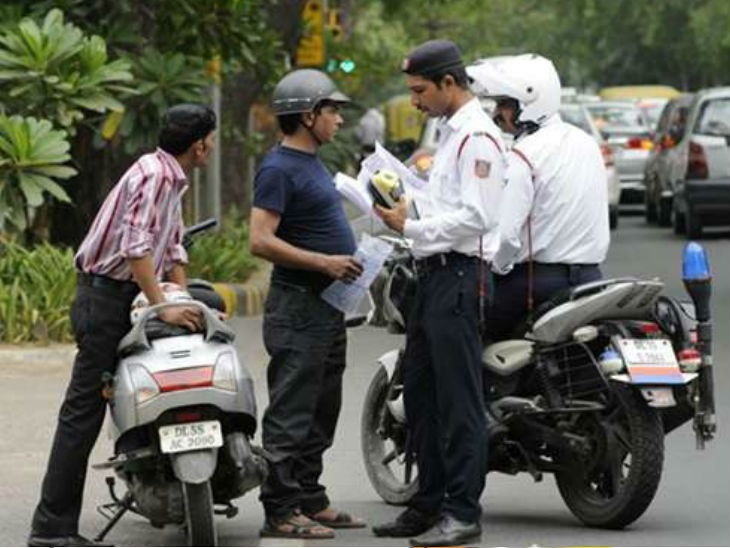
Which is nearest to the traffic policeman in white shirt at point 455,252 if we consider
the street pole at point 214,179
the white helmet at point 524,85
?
the white helmet at point 524,85

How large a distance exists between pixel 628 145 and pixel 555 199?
2610cm

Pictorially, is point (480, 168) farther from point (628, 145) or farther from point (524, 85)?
point (628, 145)

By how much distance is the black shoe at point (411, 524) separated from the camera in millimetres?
9672

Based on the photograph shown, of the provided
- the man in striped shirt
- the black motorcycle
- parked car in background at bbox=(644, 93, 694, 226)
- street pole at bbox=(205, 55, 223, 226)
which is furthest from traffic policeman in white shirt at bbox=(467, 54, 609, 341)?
parked car in background at bbox=(644, 93, 694, 226)

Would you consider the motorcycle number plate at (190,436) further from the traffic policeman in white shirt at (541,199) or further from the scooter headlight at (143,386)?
the traffic policeman in white shirt at (541,199)

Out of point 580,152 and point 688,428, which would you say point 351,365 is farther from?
point 580,152

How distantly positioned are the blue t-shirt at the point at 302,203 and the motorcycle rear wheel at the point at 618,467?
46.6 inches

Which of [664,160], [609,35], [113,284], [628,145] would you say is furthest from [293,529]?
[609,35]

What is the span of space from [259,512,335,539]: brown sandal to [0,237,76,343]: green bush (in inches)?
253

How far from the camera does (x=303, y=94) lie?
31.3ft

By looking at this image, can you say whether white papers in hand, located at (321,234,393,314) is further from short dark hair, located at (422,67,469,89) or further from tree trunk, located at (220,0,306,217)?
tree trunk, located at (220,0,306,217)

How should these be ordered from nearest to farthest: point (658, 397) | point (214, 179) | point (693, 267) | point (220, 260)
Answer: point (658, 397) → point (693, 267) → point (220, 260) → point (214, 179)

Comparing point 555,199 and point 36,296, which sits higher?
point 555,199

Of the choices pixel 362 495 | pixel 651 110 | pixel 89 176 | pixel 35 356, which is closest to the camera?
pixel 362 495
